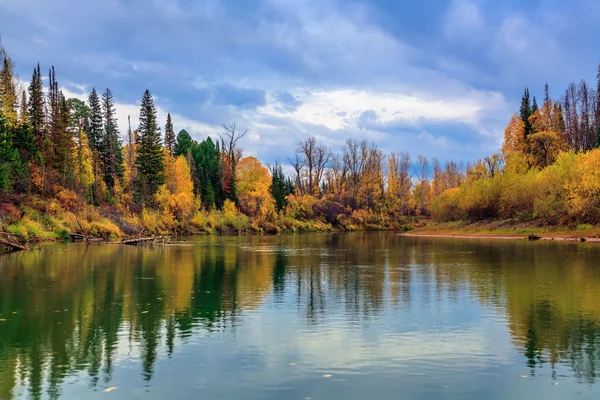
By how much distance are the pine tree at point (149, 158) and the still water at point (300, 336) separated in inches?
2379

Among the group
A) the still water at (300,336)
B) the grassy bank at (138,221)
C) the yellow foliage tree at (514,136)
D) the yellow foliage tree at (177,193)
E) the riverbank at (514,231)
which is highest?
the yellow foliage tree at (514,136)

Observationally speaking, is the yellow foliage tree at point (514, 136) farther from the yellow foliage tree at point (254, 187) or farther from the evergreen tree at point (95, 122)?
the evergreen tree at point (95, 122)

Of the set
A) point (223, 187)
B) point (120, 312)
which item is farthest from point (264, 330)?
point (223, 187)

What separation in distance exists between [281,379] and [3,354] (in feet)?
21.3

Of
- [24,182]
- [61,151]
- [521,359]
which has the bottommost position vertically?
[521,359]

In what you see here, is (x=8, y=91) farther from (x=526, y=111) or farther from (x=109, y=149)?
(x=526, y=111)

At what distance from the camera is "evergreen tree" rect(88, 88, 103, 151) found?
302ft

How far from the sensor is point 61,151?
72.5 m

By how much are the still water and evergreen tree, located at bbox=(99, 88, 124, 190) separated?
2540 inches

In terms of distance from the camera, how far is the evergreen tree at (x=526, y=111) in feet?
322

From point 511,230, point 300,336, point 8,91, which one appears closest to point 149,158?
point 8,91

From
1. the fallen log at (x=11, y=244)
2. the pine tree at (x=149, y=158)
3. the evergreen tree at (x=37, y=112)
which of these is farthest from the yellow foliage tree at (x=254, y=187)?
the fallen log at (x=11, y=244)

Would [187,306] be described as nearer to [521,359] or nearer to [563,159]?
[521,359]

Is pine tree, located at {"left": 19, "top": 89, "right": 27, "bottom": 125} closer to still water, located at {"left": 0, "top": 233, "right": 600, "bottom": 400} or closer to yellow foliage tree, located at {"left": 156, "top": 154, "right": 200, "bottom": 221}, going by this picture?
yellow foliage tree, located at {"left": 156, "top": 154, "right": 200, "bottom": 221}
